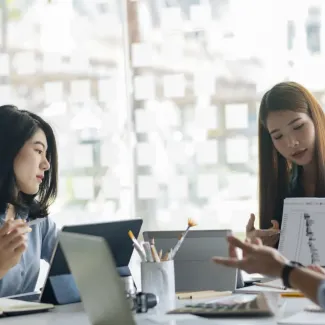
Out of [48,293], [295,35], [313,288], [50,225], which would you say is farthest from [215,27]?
[313,288]

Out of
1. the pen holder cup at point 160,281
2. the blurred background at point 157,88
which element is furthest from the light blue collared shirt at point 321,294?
the blurred background at point 157,88

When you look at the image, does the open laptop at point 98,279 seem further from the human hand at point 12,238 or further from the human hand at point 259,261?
the human hand at point 12,238

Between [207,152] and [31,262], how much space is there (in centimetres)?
117

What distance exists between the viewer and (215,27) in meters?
3.25

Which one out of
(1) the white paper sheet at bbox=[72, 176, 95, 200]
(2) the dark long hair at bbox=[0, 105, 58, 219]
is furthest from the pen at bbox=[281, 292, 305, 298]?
(1) the white paper sheet at bbox=[72, 176, 95, 200]

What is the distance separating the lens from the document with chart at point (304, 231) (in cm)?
213

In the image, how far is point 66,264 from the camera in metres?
1.84

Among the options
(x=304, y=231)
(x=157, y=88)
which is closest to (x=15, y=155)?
(x=304, y=231)

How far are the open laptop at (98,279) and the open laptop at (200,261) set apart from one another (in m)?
0.70

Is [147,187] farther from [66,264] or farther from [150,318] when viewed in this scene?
[150,318]

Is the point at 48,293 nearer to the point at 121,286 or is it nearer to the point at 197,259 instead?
the point at 197,259

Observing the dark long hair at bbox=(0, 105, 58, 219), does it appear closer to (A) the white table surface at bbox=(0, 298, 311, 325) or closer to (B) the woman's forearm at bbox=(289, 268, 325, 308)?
(A) the white table surface at bbox=(0, 298, 311, 325)

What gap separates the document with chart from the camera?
7.00 ft

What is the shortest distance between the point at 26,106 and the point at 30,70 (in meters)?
0.19
